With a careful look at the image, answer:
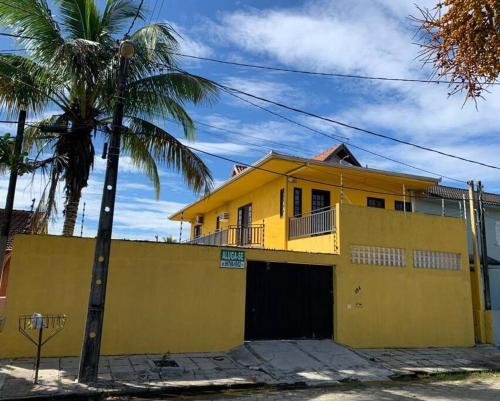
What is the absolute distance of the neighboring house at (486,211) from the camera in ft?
61.6

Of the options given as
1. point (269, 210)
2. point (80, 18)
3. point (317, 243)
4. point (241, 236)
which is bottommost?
point (317, 243)

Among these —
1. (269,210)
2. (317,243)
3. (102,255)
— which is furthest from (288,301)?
(102,255)

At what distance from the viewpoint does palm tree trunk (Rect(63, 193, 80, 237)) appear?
450 inches

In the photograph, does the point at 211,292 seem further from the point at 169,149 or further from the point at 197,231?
the point at 197,231

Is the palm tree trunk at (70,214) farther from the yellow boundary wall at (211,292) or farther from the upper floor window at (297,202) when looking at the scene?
the upper floor window at (297,202)

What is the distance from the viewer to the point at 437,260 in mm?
15844

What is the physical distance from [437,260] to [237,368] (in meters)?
8.58

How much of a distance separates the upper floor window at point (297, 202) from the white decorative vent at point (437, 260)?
4264mm

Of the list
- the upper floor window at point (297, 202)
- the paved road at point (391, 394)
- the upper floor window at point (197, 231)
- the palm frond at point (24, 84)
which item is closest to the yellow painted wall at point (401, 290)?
the upper floor window at point (297, 202)

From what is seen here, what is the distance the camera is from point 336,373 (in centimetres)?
1063

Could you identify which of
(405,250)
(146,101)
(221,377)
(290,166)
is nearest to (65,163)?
(146,101)

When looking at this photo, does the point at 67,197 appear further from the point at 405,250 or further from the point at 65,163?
the point at 405,250

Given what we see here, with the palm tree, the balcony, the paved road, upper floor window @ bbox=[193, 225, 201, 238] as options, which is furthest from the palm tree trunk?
upper floor window @ bbox=[193, 225, 201, 238]

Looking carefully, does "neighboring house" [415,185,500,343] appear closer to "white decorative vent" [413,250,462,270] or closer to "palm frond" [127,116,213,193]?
"white decorative vent" [413,250,462,270]
